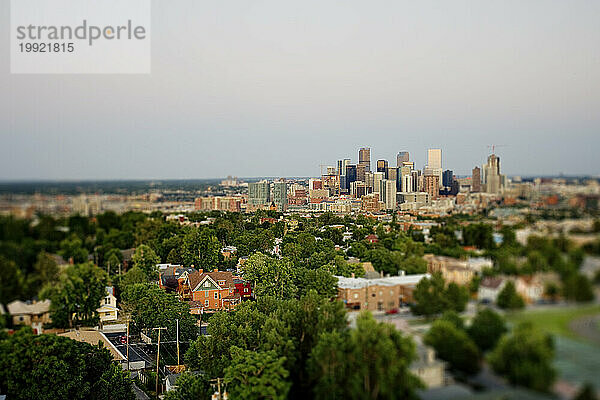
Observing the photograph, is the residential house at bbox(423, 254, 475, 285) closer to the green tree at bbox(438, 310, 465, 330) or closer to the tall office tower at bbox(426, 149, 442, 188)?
the green tree at bbox(438, 310, 465, 330)

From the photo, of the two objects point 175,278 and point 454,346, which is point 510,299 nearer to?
point 454,346

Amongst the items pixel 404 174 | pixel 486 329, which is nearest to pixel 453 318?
pixel 486 329

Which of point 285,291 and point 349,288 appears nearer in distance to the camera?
point 349,288

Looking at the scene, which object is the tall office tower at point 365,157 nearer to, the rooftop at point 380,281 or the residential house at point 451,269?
the rooftop at point 380,281

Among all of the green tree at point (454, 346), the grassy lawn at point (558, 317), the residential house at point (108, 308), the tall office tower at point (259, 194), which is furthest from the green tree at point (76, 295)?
the grassy lawn at point (558, 317)

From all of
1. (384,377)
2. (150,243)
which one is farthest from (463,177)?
(150,243)

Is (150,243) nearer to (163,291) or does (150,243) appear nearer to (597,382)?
(163,291)
